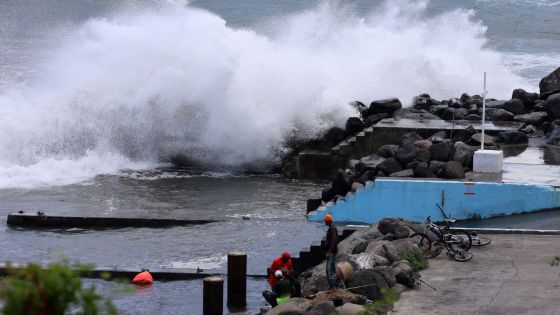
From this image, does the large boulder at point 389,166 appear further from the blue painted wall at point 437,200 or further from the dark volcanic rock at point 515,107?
the dark volcanic rock at point 515,107

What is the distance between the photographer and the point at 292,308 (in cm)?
1126

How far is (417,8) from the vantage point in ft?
156

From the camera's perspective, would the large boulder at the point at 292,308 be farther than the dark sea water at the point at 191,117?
No

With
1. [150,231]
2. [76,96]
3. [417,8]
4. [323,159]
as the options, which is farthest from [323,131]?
[417,8]

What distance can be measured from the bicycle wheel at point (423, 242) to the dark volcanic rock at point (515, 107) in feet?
38.8

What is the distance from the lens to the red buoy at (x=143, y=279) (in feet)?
46.3

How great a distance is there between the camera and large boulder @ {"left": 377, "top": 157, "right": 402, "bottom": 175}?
1894 centimetres

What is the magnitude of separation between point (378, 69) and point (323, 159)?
8.77m

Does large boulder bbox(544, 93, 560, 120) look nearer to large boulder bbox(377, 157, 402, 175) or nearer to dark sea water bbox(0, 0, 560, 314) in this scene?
dark sea water bbox(0, 0, 560, 314)

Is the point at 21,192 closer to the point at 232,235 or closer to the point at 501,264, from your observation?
the point at 232,235

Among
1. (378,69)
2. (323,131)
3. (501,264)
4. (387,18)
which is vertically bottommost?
(501,264)

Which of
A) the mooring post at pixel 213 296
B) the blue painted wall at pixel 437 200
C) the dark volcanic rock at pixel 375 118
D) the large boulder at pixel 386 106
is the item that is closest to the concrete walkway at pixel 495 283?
the mooring post at pixel 213 296

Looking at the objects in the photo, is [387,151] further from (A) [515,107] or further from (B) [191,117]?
(B) [191,117]

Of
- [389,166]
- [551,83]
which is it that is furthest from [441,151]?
[551,83]
